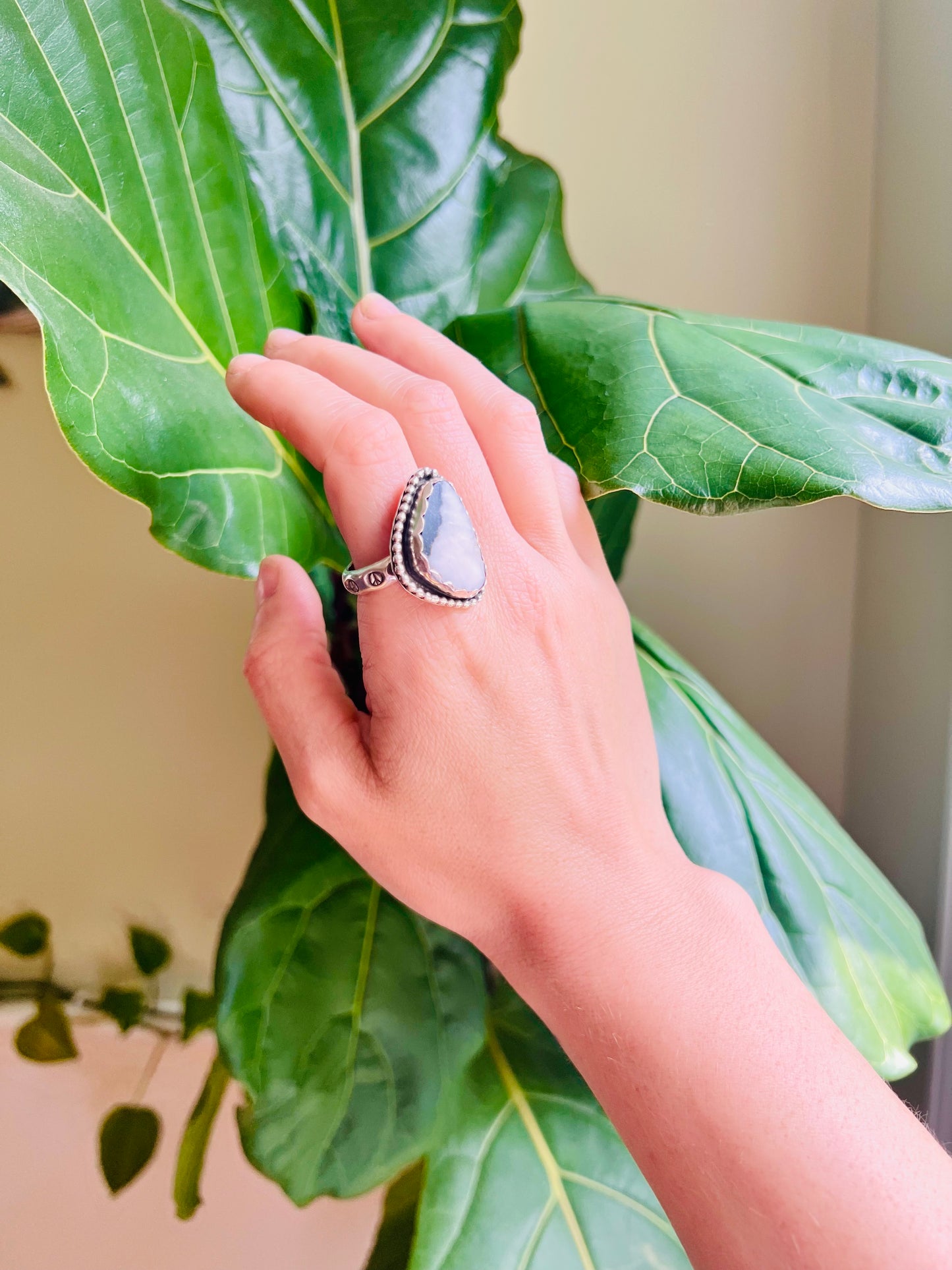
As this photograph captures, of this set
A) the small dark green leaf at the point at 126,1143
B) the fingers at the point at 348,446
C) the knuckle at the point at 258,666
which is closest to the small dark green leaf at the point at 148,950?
the small dark green leaf at the point at 126,1143

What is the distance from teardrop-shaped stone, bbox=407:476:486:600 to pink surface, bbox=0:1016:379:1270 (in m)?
0.52

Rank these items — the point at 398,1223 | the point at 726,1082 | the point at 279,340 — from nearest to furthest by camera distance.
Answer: the point at 726,1082, the point at 279,340, the point at 398,1223

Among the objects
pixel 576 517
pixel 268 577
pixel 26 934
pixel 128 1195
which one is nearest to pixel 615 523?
pixel 576 517

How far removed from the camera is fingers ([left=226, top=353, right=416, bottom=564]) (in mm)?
358

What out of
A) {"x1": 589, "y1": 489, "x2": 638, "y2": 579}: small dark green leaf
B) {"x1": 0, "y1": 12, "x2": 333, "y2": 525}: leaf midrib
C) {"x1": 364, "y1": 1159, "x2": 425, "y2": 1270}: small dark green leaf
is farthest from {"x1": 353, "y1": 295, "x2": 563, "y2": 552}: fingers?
{"x1": 364, "y1": 1159, "x2": 425, "y2": 1270}: small dark green leaf

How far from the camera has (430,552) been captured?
0.34 metres

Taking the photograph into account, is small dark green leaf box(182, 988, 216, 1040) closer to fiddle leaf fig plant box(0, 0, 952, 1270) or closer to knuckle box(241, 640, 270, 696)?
fiddle leaf fig plant box(0, 0, 952, 1270)

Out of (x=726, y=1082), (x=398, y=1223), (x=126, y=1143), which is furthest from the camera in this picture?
(x=126, y=1143)

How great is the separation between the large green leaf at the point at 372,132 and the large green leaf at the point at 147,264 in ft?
0.19

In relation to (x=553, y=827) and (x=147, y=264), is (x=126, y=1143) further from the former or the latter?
(x=147, y=264)

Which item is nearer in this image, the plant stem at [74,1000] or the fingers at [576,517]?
the fingers at [576,517]

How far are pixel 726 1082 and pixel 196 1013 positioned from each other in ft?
1.65

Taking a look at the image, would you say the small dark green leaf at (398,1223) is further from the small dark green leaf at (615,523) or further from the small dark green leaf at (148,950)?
the small dark green leaf at (615,523)

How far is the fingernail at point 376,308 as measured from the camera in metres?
0.47
